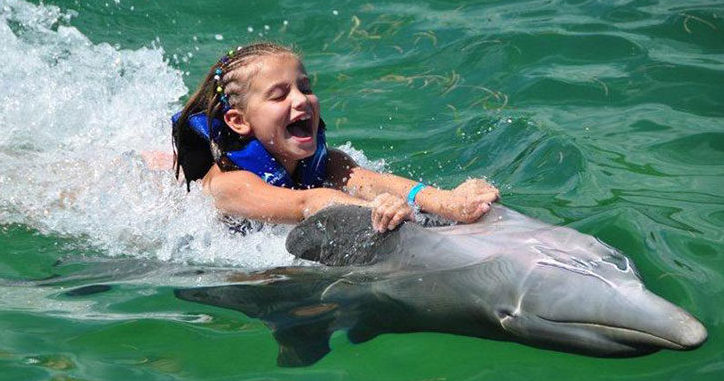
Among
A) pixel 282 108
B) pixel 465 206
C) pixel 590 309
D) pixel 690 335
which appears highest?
pixel 282 108

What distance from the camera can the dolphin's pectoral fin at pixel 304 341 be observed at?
13.2 feet

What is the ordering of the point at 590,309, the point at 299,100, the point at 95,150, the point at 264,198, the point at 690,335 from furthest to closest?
1. the point at 95,150
2. the point at 299,100
3. the point at 264,198
4. the point at 590,309
5. the point at 690,335

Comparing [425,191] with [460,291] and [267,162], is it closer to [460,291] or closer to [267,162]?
[267,162]

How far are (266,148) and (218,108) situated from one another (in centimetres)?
34

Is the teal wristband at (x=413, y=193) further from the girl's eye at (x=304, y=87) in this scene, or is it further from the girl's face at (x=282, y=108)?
the girl's eye at (x=304, y=87)

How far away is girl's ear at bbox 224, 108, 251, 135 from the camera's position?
212 inches

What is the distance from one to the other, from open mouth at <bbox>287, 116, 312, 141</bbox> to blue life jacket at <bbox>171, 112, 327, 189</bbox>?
0.13m

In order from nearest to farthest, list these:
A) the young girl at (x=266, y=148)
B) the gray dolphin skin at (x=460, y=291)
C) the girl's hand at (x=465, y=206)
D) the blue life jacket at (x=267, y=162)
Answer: the gray dolphin skin at (x=460, y=291), the girl's hand at (x=465, y=206), the young girl at (x=266, y=148), the blue life jacket at (x=267, y=162)

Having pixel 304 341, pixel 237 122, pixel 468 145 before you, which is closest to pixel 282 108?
pixel 237 122

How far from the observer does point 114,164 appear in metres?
6.08

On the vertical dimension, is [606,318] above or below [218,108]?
below

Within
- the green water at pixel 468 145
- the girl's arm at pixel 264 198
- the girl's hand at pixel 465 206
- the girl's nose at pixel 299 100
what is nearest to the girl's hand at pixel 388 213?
the girl's arm at pixel 264 198

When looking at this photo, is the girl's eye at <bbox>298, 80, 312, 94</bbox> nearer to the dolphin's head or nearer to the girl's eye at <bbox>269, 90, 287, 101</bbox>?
the girl's eye at <bbox>269, 90, 287, 101</bbox>

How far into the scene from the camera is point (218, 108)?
214 inches
